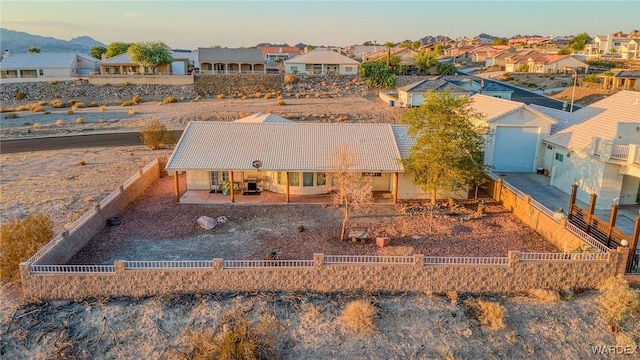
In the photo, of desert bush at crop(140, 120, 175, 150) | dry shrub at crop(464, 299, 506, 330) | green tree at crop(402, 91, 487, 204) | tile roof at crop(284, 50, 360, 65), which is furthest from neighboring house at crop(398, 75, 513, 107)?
dry shrub at crop(464, 299, 506, 330)

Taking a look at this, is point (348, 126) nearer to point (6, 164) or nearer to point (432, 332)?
point (432, 332)

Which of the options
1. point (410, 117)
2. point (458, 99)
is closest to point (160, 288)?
point (410, 117)

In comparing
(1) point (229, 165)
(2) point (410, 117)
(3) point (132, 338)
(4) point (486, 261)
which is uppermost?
(2) point (410, 117)

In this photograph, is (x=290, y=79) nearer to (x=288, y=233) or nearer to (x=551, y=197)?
(x=551, y=197)

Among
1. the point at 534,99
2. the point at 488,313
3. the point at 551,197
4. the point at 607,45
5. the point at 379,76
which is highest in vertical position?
the point at 607,45

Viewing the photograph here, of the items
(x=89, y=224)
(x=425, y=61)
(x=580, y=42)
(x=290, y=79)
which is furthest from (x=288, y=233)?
(x=580, y=42)

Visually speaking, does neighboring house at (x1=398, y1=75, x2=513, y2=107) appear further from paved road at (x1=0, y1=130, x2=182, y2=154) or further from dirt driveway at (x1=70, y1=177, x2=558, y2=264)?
dirt driveway at (x1=70, y1=177, x2=558, y2=264)
